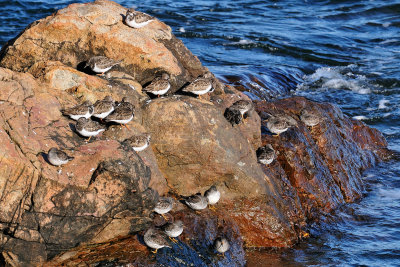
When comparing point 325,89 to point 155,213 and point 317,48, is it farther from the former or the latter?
point 155,213

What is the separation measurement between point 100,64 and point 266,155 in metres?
3.94

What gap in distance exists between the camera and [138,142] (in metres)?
9.20

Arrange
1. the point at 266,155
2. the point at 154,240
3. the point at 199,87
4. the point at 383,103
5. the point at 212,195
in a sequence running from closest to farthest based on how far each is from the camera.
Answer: the point at 154,240
the point at 212,195
the point at 199,87
the point at 266,155
the point at 383,103

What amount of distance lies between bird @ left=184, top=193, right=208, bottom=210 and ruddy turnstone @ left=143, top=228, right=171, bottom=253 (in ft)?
4.22

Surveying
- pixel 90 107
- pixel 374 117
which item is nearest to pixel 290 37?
pixel 374 117

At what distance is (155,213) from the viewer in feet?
30.9

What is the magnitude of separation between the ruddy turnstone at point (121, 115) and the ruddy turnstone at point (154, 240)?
203 cm

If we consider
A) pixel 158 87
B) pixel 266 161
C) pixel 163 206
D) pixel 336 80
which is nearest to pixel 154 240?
pixel 163 206

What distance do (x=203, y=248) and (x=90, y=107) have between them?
320 cm

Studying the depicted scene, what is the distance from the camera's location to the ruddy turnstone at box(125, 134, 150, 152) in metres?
9.11

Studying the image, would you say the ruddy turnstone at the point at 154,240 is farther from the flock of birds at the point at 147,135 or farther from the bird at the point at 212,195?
the bird at the point at 212,195

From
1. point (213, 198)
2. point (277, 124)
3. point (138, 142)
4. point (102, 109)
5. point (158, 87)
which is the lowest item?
point (213, 198)

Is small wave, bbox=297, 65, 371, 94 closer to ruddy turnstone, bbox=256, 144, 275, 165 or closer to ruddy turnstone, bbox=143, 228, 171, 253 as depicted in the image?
ruddy turnstone, bbox=256, 144, 275, 165

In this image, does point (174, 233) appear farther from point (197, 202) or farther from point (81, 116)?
point (81, 116)
